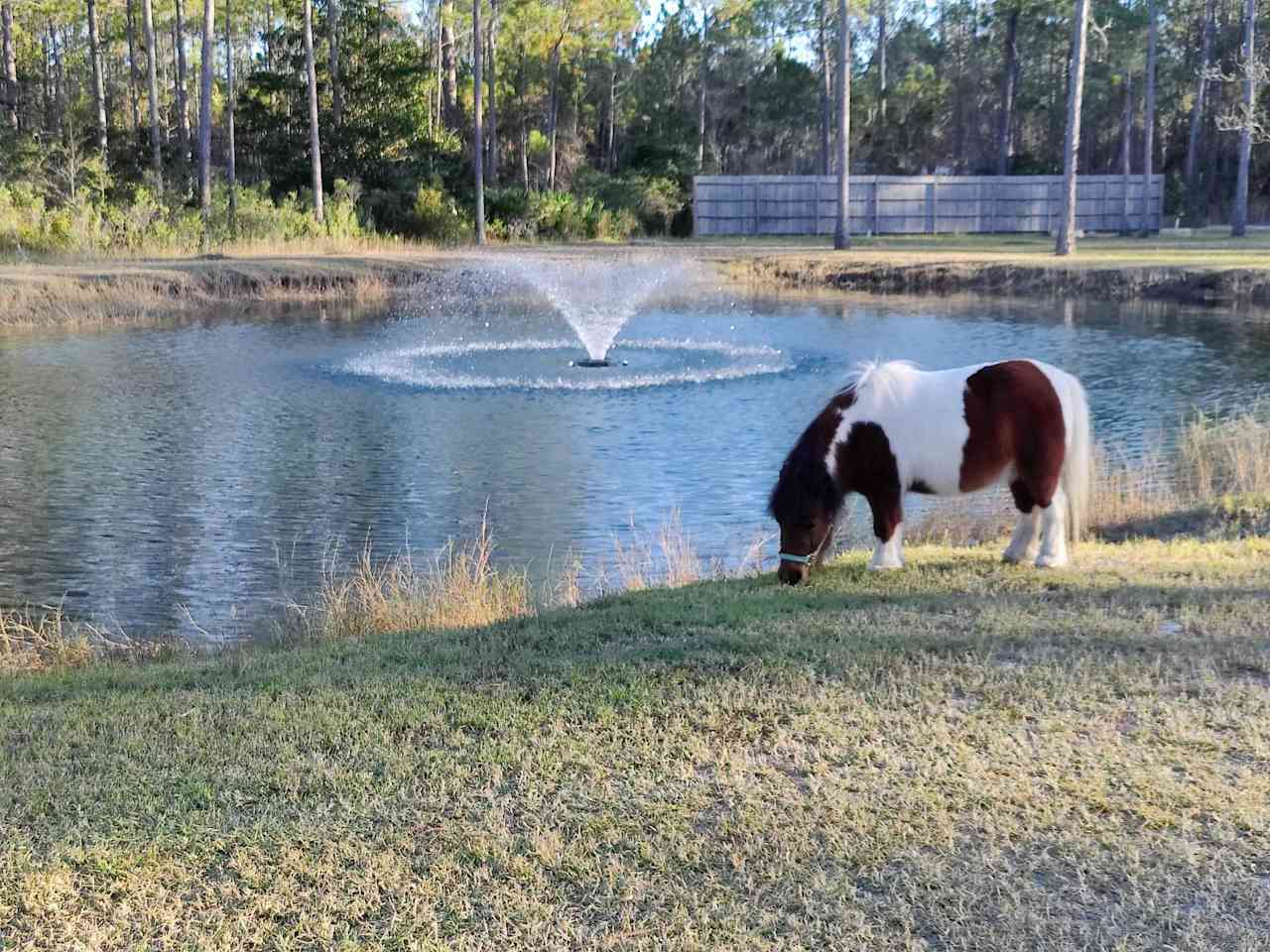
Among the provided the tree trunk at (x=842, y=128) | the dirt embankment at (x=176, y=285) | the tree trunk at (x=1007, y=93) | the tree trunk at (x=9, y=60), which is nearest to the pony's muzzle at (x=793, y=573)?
the dirt embankment at (x=176, y=285)

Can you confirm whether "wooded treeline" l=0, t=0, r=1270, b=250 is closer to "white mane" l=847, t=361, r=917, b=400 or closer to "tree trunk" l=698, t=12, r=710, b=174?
"tree trunk" l=698, t=12, r=710, b=174

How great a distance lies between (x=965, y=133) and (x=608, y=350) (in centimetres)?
4495

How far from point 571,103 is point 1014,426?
51.4m

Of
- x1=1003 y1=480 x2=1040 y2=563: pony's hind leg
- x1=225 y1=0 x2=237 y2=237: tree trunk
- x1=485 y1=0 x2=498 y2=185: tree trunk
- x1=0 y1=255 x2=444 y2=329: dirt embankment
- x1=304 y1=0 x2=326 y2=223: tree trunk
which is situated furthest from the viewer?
x1=485 y1=0 x2=498 y2=185: tree trunk

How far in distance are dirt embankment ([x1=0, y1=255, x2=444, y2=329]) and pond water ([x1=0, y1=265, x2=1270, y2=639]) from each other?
1.99 m

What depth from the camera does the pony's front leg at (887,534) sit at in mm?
6965

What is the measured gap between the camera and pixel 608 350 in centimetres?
2077

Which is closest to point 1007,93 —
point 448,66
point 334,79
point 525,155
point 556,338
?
point 525,155

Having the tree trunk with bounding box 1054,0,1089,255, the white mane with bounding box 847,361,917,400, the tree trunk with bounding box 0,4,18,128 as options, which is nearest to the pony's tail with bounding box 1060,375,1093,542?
the white mane with bounding box 847,361,917,400

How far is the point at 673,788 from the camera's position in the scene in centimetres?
414

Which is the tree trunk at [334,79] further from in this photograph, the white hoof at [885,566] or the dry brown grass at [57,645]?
the white hoof at [885,566]

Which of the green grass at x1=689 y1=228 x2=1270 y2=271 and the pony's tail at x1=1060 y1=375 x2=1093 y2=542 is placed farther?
the green grass at x1=689 y1=228 x2=1270 y2=271

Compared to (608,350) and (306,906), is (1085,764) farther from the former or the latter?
(608,350)

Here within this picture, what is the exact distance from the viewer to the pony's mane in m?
6.95
